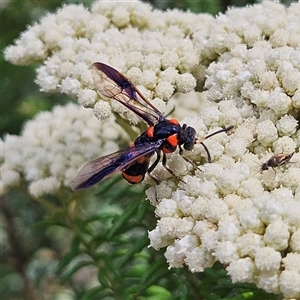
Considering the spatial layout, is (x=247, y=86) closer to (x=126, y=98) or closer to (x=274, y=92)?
(x=274, y=92)

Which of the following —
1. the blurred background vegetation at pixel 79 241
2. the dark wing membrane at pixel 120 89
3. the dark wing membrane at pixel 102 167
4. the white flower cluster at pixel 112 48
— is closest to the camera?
the dark wing membrane at pixel 102 167

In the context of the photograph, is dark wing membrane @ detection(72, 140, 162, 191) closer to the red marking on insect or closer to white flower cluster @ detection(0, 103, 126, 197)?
the red marking on insect

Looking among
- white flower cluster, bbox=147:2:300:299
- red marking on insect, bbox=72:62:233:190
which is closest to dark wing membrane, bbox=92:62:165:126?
red marking on insect, bbox=72:62:233:190

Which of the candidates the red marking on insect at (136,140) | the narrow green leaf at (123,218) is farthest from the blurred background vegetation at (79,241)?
the red marking on insect at (136,140)

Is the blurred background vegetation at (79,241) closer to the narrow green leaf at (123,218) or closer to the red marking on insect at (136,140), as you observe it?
→ the narrow green leaf at (123,218)

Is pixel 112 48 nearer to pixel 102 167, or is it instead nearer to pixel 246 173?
pixel 102 167
